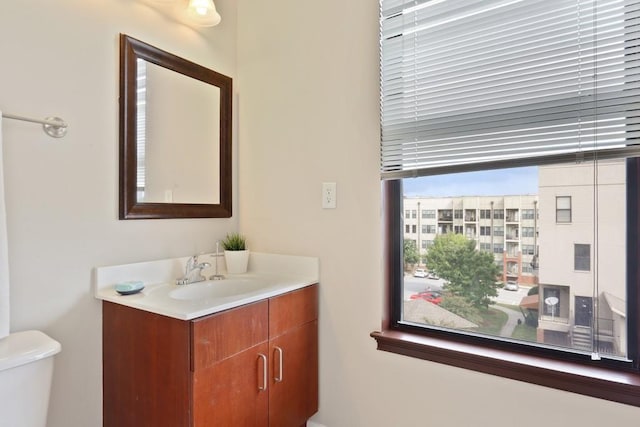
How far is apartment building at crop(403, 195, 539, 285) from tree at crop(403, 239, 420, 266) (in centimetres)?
2

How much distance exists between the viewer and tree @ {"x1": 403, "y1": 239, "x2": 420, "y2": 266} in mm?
Result: 1624

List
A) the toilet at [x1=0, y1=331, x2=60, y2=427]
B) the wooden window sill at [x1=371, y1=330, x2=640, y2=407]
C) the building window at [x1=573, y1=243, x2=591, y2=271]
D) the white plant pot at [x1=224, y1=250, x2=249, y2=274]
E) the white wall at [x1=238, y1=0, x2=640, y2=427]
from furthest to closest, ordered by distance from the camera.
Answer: the white plant pot at [x1=224, y1=250, x2=249, y2=274]
the white wall at [x1=238, y1=0, x2=640, y2=427]
the building window at [x1=573, y1=243, x2=591, y2=271]
the wooden window sill at [x1=371, y1=330, x2=640, y2=407]
the toilet at [x1=0, y1=331, x2=60, y2=427]

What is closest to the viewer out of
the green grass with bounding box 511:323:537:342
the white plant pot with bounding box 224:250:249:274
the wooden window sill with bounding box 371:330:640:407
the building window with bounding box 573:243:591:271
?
the wooden window sill with bounding box 371:330:640:407

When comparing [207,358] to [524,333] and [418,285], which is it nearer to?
[418,285]

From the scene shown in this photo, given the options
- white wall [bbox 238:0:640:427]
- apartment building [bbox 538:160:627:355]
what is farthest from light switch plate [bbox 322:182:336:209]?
apartment building [bbox 538:160:627:355]

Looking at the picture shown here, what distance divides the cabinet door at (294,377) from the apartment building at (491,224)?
65 cm

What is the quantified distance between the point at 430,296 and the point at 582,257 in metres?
0.58

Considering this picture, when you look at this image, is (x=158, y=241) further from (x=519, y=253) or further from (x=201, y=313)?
(x=519, y=253)

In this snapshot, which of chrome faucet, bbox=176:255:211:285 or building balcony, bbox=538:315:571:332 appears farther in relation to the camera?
chrome faucet, bbox=176:255:211:285

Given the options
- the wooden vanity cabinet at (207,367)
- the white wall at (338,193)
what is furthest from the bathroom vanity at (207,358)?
the white wall at (338,193)

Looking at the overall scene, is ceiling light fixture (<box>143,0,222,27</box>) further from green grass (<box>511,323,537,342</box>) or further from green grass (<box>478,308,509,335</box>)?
green grass (<box>511,323,537,342</box>)

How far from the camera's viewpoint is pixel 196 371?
3.82ft

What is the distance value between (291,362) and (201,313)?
1.92ft

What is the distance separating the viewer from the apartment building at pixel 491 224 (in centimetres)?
139
